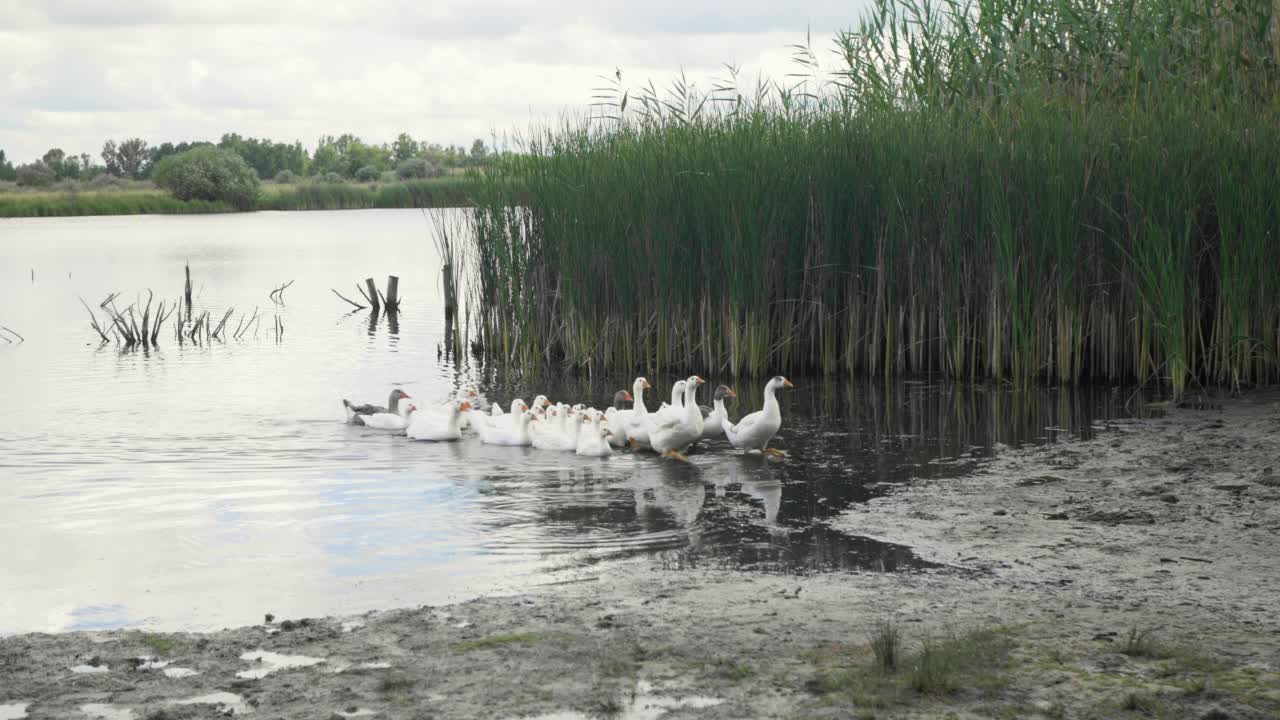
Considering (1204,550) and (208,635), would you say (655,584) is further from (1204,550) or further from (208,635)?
(1204,550)

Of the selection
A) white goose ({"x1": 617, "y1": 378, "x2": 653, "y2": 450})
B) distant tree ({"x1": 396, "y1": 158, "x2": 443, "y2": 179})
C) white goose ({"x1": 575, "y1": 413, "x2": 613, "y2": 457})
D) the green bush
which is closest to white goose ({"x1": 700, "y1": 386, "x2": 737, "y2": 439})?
white goose ({"x1": 617, "y1": 378, "x2": 653, "y2": 450})

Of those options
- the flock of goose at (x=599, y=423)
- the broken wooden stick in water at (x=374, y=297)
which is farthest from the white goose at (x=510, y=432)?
the broken wooden stick in water at (x=374, y=297)

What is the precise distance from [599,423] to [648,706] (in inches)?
272

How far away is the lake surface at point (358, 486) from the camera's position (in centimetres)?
770

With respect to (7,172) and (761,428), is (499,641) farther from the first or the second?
(7,172)

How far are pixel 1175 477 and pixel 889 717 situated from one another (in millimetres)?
5985

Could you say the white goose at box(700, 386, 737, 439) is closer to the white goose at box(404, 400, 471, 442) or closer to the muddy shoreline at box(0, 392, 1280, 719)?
the white goose at box(404, 400, 471, 442)

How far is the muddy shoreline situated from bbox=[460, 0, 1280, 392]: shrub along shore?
6.34m

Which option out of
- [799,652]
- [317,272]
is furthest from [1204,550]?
[317,272]

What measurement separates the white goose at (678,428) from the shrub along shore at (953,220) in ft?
13.1

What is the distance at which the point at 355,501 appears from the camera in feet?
33.2

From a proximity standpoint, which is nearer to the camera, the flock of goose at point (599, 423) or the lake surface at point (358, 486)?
the lake surface at point (358, 486)

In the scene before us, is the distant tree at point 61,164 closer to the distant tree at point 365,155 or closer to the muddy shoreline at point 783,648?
the distant tree at point 365,155

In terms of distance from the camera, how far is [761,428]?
1153cm
